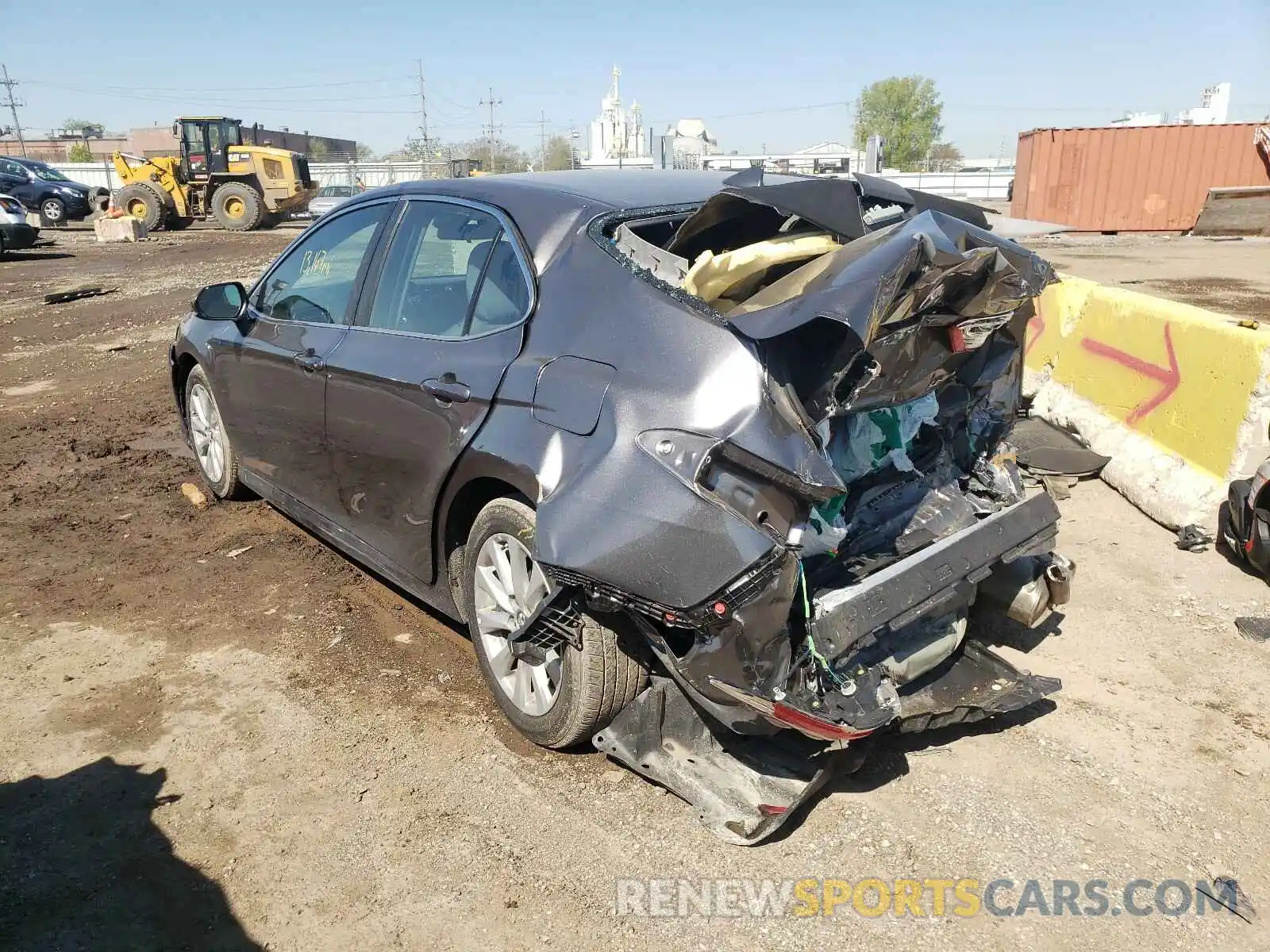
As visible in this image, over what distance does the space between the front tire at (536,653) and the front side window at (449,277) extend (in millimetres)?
681

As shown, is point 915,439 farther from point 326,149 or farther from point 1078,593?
point 326,149

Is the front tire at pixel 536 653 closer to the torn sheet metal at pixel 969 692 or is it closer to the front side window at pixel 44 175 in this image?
the torn sheet metal at pixel 969 692

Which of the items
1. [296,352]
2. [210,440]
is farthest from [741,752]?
[210,440]

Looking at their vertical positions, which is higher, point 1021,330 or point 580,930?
point 1021,330

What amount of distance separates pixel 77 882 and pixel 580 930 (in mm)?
Answer: 1398

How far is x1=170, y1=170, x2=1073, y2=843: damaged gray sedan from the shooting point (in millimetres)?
2396

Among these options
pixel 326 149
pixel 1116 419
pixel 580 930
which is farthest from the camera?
pixel 326 149

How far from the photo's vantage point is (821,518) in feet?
8.91

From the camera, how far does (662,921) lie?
2.39 metres

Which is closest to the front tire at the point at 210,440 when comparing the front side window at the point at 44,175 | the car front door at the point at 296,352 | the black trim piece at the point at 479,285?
the car front door at the point at 296,352

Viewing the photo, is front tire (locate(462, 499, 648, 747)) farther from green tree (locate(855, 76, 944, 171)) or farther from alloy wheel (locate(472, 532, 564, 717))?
green tree (locate(855, 76, 944, 171))

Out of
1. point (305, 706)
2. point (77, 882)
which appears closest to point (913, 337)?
point (305, 706)

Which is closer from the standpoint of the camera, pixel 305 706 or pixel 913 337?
pixel 913 337

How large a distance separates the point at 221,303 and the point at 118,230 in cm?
2345
